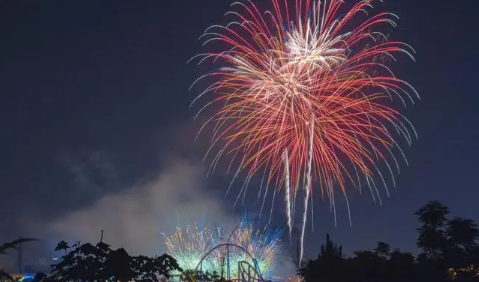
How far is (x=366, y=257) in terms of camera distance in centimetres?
4556

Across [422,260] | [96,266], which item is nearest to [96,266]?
[96,266]

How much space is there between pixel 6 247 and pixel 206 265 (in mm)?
85773

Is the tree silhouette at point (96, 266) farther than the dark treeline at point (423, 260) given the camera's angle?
No

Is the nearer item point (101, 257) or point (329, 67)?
point (101, 257)

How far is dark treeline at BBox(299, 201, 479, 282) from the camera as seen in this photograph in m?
42.8

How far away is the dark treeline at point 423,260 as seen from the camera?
42.8 meters

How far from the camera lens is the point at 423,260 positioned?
147ft

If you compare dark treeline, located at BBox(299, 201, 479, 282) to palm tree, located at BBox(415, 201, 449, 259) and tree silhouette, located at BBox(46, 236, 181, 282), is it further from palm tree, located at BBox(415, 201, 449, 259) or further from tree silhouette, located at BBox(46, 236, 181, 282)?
tree silhouette, located at BBox(46, 236, 181, 282)

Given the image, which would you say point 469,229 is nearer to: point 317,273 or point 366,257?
point 366,257

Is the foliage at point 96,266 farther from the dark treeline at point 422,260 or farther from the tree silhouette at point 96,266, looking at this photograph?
the dark treeline at point 422,260

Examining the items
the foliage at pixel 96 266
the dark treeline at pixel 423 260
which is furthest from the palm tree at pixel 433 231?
the foliage at pixel 96 266

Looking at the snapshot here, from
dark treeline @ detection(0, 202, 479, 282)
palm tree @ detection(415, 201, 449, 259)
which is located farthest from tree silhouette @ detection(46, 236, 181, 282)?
palm tree @ detection(415, 201, 449, 259)

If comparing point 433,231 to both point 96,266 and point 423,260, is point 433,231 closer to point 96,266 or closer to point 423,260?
point 423,260

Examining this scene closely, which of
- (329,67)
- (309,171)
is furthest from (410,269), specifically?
(329,67)
